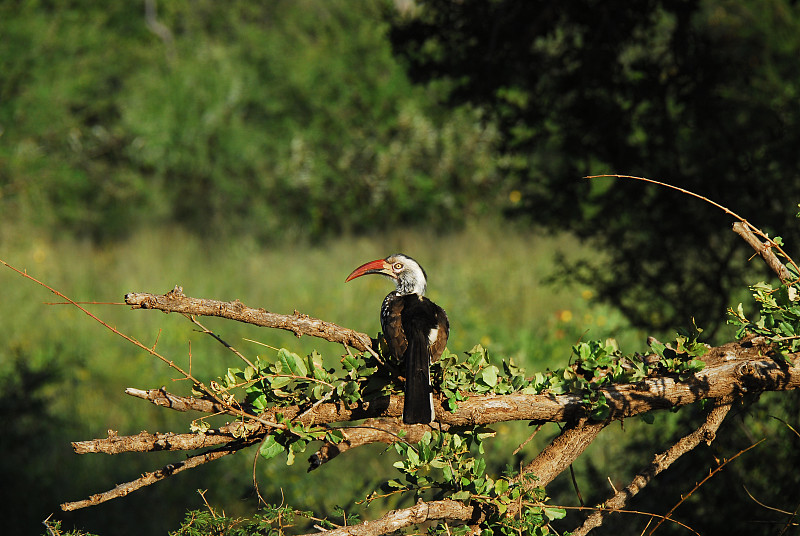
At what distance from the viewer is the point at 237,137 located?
48.0 feet

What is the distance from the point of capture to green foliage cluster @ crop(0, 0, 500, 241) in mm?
12808

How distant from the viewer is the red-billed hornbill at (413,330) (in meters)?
2.37

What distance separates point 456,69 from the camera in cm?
551

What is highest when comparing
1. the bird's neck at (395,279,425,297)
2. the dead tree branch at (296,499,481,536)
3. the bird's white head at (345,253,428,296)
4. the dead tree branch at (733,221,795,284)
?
the bird's white head at (345,253,428,296)

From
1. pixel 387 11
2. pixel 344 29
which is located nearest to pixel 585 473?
pixel 387 11

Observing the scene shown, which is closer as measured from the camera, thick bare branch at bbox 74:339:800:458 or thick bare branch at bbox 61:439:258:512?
thick bare branch at bbox 61:439:258:512

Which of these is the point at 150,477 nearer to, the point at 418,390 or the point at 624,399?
the point at 418,390

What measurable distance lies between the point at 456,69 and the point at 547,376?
3.30 m

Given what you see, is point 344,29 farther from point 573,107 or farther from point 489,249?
point 573,107

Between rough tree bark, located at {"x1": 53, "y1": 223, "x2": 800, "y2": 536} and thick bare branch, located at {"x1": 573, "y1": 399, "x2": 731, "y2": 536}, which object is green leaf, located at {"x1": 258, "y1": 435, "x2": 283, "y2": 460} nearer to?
rough tree bark, located at {"x1": 53, "y1": 223, "x2": 800, "y2": 536}

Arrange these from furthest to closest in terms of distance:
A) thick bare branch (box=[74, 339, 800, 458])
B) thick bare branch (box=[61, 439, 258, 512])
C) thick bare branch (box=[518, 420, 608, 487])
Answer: thick bare branch (box=[518, 420, 608, 487]), thick bare branch (box=[74, 339, 800, 458]), thick bare branch (box=[61, 439, 258, 512])

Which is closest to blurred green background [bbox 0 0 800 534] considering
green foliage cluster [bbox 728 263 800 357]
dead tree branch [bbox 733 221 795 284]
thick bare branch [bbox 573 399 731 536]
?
thick bare branch [bbox 573 399 731 536]

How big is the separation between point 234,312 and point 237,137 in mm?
12987

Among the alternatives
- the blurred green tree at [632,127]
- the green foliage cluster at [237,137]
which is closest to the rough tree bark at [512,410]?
the blurred green tree at [632,127]
